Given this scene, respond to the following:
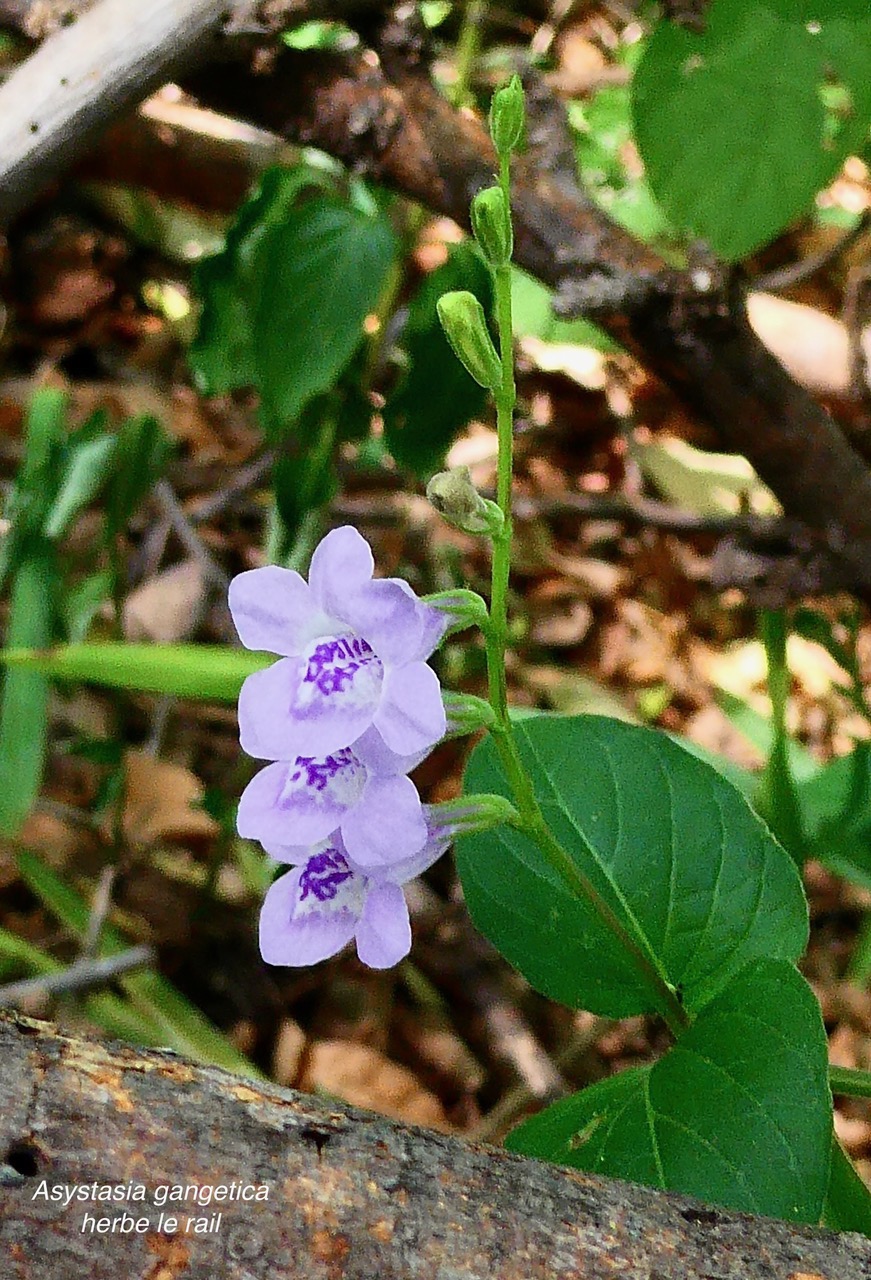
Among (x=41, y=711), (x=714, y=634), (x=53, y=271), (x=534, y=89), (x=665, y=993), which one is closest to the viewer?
(x=665, y=993)

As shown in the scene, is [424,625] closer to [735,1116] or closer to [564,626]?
[735,1116]

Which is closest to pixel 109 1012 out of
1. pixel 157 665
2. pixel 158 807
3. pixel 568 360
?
pixel 158 807

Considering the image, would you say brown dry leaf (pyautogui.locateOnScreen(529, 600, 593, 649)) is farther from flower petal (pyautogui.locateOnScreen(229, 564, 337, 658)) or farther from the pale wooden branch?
flower petal (pyautogui.locateOnScreen(229, 564, 337, 658))

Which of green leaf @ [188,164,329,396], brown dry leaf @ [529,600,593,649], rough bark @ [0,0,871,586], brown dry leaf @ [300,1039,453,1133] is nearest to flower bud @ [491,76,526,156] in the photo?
rough bark @ [0,0,871,586]

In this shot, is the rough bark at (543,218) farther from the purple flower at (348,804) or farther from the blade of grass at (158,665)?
the purple flower at (348,804)

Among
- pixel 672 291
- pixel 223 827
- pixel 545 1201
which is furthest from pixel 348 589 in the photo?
pixel 223 827

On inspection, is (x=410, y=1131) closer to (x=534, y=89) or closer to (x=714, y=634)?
(x=534, y=89)
